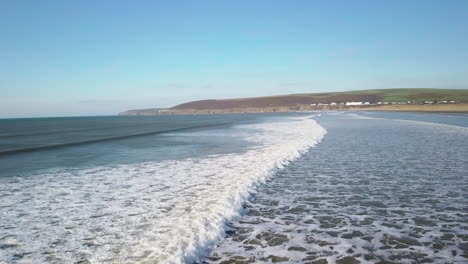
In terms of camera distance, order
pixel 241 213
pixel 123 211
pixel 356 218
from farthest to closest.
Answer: pixel 123 211, pixel 241 213, pixel 356 218

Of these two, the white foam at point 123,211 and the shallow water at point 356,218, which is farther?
the white foam at point 123,211

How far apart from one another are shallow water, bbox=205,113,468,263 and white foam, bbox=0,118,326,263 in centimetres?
57

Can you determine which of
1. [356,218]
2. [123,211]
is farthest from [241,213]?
[123,211]

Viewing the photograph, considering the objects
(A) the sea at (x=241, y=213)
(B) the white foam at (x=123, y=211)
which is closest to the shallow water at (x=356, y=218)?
(A) the sea at (x=241, y=213)

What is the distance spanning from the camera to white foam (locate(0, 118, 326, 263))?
5092 millimetres

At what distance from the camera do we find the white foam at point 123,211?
200 inches

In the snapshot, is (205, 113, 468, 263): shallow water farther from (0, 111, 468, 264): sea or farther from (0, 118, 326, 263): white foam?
(0, 118, 326, 263): white foam

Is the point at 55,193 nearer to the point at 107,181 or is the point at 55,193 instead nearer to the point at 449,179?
the point at 107,181

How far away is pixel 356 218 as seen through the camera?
6.50 meters

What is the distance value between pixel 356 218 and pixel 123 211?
4.95 meters

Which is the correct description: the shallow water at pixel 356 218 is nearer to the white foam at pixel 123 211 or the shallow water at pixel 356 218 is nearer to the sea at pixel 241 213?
the sea at pixel 241 213

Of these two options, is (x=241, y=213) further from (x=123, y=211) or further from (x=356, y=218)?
(x=123, y=211)

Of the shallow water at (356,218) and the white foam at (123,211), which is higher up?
the white foam at (123,211)

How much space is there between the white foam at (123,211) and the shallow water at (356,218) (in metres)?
0.57
